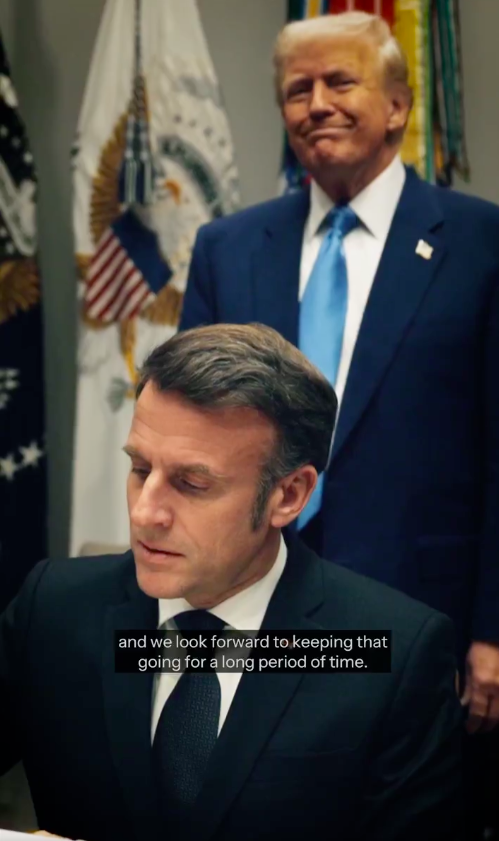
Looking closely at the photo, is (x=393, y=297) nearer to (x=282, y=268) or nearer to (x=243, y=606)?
(x=282, y=268)

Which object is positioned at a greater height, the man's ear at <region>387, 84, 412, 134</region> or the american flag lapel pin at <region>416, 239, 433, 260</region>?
the man's ear at <region>387, 84, 412, 134</region>

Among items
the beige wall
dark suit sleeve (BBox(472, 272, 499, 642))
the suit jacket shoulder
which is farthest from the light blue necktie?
the beige wall

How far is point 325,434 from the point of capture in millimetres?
1172

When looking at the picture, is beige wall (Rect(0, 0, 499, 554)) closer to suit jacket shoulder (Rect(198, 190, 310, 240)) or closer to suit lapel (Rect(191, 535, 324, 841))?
suit jacket shoulder (Rect(198, 190, 310, 240))

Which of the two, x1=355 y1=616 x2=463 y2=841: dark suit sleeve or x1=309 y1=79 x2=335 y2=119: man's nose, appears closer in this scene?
x1=355 y1=616 x2=463 y2=841: dark suit sleeve

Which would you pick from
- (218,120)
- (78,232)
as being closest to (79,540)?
(78,232)

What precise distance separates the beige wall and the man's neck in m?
1.23

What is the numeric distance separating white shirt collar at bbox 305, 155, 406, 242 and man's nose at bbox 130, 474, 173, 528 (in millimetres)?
719

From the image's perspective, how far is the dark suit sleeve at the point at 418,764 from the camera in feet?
3.71

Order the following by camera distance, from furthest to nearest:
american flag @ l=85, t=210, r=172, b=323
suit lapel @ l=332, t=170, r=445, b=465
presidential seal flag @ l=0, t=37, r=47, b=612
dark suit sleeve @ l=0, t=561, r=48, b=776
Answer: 1. american flag @ l=85, t=210, r=172, b=323
2. presidential seal flag @ l=0, t=37, r=47, b=612
3. suit lapel @ l=332, t=170, r=445, b=465
4. dark suit sleeve @ l=0, t=561, r=48, b=776

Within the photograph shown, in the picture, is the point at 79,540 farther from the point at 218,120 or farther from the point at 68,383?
the point at 218,120

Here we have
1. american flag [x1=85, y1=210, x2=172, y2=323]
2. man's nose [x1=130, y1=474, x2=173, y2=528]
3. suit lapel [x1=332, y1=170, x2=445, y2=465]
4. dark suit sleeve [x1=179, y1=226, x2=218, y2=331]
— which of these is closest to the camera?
man's nose [x1=130, y1=474, x2=173, y2=528]

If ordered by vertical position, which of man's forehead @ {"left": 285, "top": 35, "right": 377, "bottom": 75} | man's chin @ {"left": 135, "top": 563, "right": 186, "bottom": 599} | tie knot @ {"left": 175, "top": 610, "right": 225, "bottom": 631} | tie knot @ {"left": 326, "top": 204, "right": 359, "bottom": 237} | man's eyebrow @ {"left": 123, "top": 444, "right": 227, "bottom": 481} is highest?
man's forehead @ {"left": 285, "top": 35, "right": 377, "bottom": 75}

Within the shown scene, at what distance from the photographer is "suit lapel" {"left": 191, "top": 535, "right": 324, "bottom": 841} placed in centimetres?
Answer: 110
